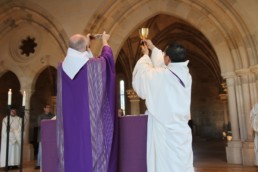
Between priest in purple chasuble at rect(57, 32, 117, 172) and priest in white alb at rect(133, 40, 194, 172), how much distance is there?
0.30 meters

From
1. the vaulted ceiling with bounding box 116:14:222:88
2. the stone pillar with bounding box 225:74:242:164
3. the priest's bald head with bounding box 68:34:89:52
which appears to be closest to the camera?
the priest's bald head with bounding box 68:34:89:52

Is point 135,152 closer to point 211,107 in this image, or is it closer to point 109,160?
point 109,160

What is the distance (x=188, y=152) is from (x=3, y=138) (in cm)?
701

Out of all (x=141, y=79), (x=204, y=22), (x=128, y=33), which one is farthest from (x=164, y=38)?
(x=141, y=79)

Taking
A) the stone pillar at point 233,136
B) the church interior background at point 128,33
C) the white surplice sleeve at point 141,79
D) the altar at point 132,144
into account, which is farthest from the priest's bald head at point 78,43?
the stone pillar at point 233,136

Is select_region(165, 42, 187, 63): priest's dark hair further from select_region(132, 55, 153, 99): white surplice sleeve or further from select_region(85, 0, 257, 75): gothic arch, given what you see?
select_region(85, 0, 257, 75): gothic arch

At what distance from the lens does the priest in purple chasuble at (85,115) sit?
7.14 feet

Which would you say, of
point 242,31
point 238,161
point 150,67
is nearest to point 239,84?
point 242,31

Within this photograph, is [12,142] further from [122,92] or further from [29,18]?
[122,92]

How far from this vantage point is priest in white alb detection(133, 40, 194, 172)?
205 centimetres

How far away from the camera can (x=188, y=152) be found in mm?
2094

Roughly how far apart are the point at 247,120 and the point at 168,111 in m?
5.81

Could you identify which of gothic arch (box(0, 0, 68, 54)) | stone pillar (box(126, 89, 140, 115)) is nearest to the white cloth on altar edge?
gothic arch (box(0, 0, 68, 54))

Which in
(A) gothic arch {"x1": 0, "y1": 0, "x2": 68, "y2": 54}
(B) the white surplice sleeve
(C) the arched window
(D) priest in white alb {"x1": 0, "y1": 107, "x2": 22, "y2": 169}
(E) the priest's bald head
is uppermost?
(A) gothic arch {"x1": 0, "y1": 0, "x2": 68, "y2": 54}
